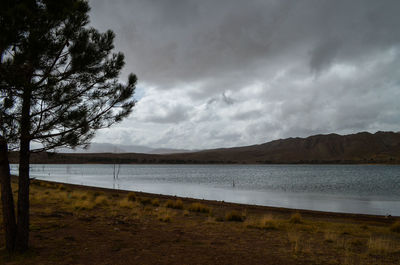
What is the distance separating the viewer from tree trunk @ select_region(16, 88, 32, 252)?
696cm

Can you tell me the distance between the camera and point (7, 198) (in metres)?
6.96

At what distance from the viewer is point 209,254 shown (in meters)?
7.90

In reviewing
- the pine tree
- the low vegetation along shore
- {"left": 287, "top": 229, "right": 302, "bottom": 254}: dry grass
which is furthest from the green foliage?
{"left": 287, "top": 229, "right": 302, "bottom": 254}: dry grass

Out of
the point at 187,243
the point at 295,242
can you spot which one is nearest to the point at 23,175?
the point at 187,243

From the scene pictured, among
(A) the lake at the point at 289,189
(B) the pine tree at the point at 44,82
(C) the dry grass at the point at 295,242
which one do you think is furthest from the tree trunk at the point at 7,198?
(A) the lake at the point at 289,189

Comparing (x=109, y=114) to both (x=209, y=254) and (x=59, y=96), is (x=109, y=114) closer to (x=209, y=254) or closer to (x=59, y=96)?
(x=59, y=96)

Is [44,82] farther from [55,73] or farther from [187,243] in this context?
[187,243]

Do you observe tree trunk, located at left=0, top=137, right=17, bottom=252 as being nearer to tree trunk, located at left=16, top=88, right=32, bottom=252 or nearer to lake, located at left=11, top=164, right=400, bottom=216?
tree trunk, located at left=16, top=88, right=32, bottom=252

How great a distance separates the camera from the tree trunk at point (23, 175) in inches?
274

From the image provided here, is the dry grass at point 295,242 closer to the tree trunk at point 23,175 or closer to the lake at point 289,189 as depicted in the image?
the tree trunk at point 23,175

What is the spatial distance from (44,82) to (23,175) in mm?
2281

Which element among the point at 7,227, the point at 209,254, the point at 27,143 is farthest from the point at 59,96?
the point at 209,254

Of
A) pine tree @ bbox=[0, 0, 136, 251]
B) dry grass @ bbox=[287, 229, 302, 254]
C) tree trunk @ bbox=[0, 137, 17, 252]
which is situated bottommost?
dry grass @ bbox=[287, 229, 302, 254]

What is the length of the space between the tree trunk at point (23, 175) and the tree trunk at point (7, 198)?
0.47 ft
